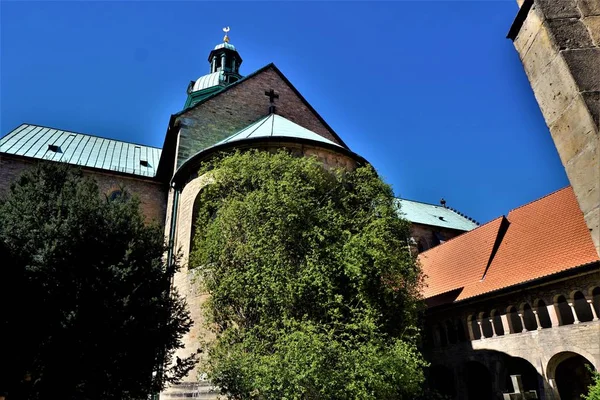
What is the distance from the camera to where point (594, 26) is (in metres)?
A: 2.60

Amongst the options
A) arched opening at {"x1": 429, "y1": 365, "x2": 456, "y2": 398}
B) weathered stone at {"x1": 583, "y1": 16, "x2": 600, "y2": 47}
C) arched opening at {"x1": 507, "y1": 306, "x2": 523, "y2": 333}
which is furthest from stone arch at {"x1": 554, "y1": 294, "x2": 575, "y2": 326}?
weathered stone at {"x1": 583, "y1": 16, "x2": 600, "y2": 47}

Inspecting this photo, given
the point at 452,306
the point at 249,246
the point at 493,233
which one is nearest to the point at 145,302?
the point at 249,246

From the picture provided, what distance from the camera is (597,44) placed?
253 centimetres

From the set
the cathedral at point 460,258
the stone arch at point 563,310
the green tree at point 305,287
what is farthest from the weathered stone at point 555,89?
the stone arch at point 563,310

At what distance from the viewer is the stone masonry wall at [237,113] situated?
17672 millimetres

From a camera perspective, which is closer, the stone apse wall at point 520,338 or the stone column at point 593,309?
the stone column at point 593,309

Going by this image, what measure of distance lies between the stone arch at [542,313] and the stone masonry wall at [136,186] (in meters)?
14.6

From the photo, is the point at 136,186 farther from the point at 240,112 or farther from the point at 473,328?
the point at 473,328

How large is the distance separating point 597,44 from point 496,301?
45.1 ft

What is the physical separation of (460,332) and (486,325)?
133 cm

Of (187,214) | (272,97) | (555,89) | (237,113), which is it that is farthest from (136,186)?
(555,89)

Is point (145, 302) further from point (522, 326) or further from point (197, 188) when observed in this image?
point (522, 326)

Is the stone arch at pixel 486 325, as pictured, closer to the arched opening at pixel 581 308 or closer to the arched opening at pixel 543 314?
the arched opening at pixel 543 314

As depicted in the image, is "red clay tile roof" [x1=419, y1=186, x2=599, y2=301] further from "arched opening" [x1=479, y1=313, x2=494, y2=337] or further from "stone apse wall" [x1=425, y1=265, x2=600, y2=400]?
"arched opening" [x1=479, y1=313, x2=494, y2=337]
